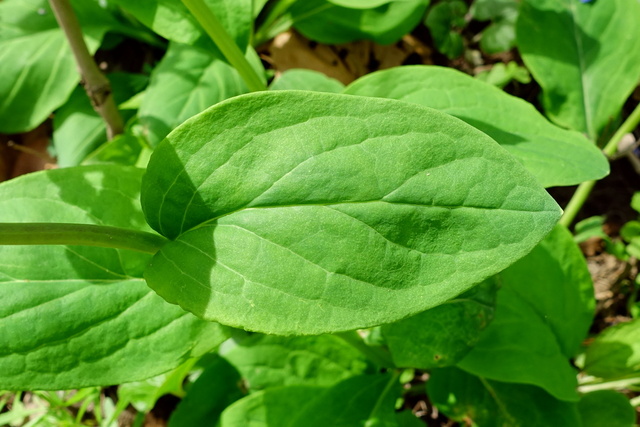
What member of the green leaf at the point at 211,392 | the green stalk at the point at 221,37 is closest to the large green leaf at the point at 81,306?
the green stalk at the point at 221,37

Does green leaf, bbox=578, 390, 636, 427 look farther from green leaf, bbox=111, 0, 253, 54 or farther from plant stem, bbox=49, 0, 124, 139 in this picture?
plant stem, bbox=49, 0, 124, 139

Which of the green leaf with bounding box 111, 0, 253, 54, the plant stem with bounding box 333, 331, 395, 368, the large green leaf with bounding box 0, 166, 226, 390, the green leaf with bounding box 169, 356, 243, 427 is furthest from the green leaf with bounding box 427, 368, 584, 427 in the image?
the green leaf with bounding box 111, 0, 253, 54

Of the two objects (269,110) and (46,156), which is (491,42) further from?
(46,156)

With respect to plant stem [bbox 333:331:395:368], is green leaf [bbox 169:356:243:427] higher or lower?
lower

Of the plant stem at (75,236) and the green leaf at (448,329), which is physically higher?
the plant stem at (75,236)

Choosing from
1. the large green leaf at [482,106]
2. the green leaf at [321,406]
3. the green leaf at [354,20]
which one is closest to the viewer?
the large green leaf at [482,106]

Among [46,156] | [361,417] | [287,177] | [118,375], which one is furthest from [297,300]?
[46,156]

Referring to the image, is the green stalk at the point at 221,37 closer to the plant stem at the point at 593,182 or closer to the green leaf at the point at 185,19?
the green leaf at the point at 185,19
